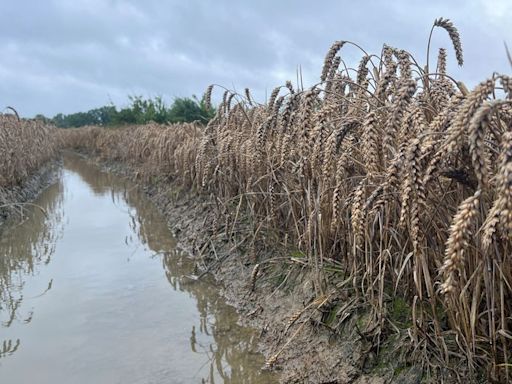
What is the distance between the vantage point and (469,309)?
237 cm

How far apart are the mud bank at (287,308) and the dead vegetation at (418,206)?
9 cm

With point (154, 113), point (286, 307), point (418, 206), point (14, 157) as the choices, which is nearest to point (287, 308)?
point (286, 307)

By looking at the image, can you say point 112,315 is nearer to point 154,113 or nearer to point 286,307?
point 286,307

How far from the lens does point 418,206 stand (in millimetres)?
2002

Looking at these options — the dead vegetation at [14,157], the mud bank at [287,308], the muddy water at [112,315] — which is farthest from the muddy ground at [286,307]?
the dead vegetation at [14,157]

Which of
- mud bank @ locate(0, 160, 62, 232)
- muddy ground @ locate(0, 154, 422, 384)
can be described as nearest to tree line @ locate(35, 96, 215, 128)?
mud bank @ locate(0, 160, 62, 232)

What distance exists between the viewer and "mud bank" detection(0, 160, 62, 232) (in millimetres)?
7773

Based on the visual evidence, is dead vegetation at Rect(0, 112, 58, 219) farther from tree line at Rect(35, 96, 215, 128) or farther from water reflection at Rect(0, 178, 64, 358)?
tree line at Rect(35, 96, 215, 128)

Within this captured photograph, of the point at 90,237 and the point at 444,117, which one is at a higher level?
the point at 444,117

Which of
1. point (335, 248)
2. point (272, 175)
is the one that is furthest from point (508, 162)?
point (272, 175)

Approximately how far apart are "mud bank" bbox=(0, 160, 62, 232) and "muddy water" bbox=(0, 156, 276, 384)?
469 millimetres

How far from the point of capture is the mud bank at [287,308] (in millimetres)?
2873

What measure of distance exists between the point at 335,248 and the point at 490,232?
79.8 inches

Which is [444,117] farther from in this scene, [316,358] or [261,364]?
[261,364]
